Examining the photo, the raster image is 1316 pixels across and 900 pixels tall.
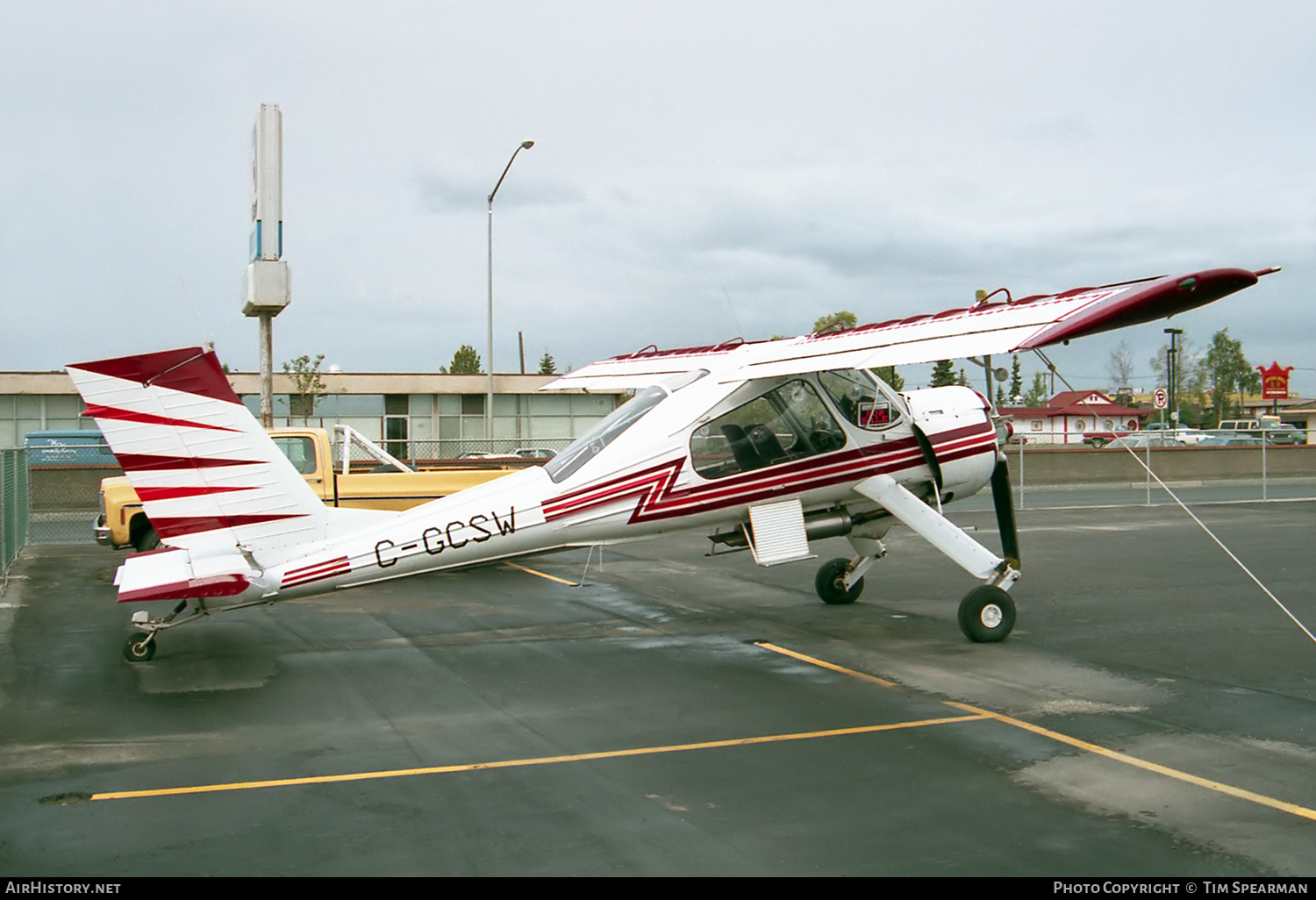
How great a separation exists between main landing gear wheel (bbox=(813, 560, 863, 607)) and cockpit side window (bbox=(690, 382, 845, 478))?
2.48 metres

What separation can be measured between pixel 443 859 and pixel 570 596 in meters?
8.65

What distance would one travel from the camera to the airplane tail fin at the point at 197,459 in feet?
27.5

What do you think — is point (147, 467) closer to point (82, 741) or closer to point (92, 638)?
point (82, 741)

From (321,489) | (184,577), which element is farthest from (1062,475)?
(184,577)

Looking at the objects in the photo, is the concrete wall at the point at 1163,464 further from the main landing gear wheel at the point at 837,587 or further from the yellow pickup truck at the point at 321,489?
the yellow pickup truck at the point at 321,489

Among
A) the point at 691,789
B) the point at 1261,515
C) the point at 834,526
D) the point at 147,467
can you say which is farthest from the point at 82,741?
the point at 1261,515

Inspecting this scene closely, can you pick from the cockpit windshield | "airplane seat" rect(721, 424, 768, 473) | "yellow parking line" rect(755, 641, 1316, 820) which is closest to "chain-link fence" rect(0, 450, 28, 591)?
the cockpit windshield

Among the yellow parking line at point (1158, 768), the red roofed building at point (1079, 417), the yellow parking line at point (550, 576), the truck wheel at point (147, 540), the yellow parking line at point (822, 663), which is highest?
the red roofed building at point (1079, 417)

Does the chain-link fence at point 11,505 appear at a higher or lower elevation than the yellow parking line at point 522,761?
higher

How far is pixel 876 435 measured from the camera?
1093 cm

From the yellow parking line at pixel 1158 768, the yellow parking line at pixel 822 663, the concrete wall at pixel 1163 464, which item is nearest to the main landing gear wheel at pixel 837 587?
the yellow parking line at pixel 822 663

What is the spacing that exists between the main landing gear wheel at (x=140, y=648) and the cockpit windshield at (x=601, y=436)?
3.79m

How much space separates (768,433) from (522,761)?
15.4 ft

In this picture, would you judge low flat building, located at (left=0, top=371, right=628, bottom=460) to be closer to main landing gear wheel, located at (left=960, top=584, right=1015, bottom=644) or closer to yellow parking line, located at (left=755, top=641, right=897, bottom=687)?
yellow parking line, located at (left=755, top=641, right=897, bottom=687)
